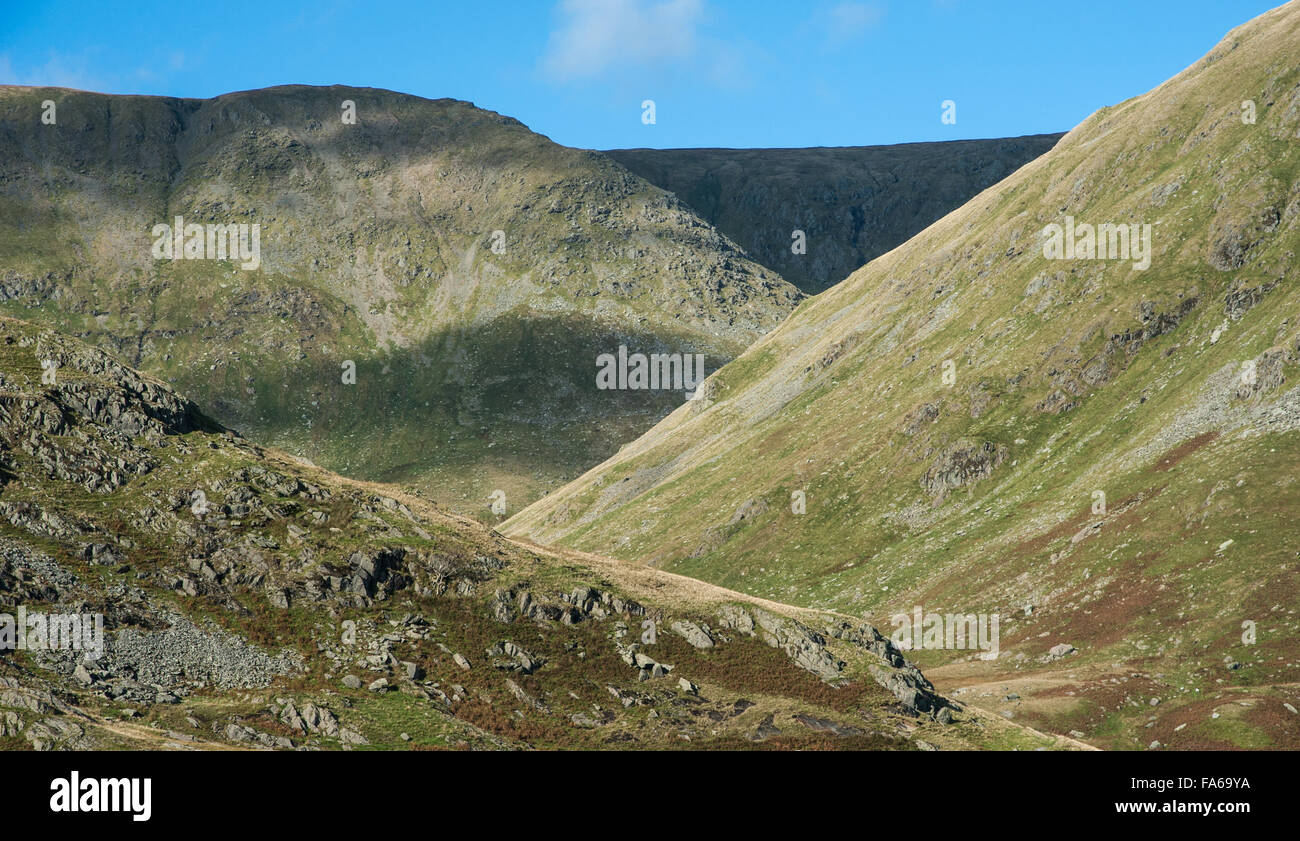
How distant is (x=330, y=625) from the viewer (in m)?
57.2

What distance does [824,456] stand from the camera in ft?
454

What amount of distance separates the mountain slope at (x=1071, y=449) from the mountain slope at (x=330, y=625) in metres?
21.8

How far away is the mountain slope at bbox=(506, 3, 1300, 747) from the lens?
78312 mm

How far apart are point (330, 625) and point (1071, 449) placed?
84.3 metres

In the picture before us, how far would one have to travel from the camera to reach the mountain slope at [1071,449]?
257 ft

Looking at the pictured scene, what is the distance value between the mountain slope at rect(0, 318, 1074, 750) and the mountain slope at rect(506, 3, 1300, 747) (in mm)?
21809
